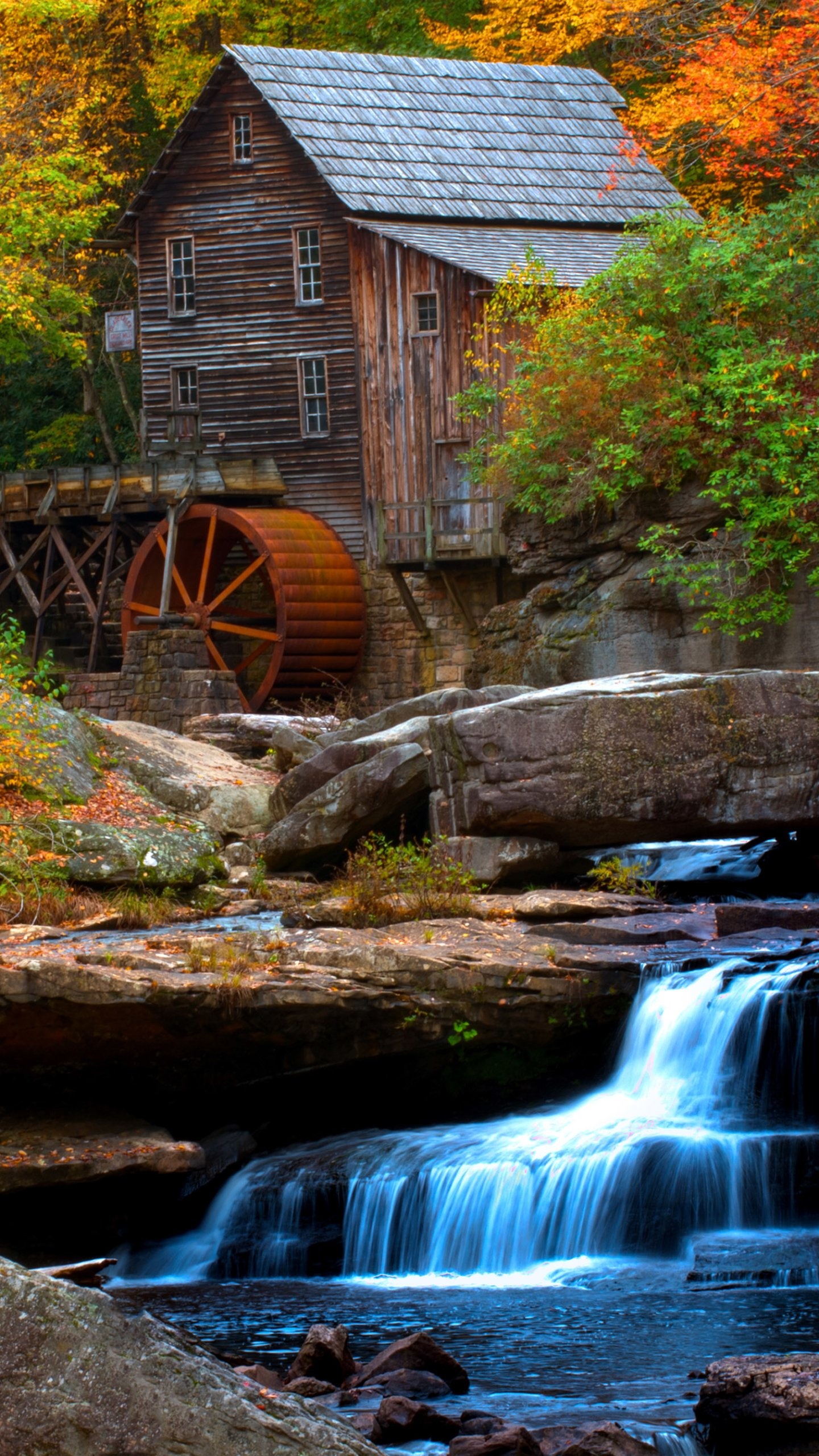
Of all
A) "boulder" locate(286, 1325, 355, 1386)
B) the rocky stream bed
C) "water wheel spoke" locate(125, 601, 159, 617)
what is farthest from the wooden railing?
"boulder" locate(286, 1325, 355, 1386)

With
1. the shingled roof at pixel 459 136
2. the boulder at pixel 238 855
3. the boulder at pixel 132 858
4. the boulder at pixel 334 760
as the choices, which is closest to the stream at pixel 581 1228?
the boulder at pixel 132 858

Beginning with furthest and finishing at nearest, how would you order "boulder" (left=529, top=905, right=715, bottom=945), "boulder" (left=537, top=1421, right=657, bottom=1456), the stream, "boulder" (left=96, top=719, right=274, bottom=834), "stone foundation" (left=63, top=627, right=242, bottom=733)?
"stone foundation" (left=63, top=627, right=242, bottom=733) < "boulder" (left=96, top=719, right=274, bottom=834) < "boulder" (left=529, top=905, right=715, bottom=945) < the stream < "boulder" (left=537, top=1421, right=657, bottom=1456)

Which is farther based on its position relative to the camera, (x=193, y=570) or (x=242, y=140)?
(x=193, y=570)

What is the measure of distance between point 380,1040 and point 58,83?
25.1m

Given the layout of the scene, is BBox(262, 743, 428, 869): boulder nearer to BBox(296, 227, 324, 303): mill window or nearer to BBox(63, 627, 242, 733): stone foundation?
BBox(63, 627, 242, 733): stone foundation

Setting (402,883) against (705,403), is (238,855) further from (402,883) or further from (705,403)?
(705,403)

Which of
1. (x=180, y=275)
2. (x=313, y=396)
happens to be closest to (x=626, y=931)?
(x=313, y=396)

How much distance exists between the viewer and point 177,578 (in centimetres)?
2897

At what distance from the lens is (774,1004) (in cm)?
952

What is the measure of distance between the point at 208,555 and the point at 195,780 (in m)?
12.1

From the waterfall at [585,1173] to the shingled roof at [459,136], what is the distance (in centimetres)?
2017

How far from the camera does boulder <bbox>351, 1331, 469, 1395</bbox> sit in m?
6.71

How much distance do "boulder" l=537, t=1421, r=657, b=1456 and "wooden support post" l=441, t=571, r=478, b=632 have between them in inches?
827

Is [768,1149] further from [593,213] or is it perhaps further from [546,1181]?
[593,213]
